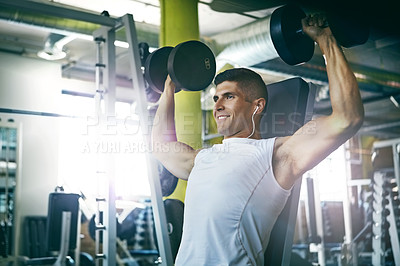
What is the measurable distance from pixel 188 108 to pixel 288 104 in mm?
1648

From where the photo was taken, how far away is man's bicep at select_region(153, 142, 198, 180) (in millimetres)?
1886

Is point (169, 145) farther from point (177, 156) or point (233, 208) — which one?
point (233, 208)

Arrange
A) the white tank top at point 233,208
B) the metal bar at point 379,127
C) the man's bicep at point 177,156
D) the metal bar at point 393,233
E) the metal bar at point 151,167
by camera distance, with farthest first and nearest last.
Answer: the metal bar at point 379,127, the metal bar at point 393,233, the metal bar at point 151,167, the man's bicep at point 177,156, the white tank top at point 233,208

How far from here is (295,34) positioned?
1.67m

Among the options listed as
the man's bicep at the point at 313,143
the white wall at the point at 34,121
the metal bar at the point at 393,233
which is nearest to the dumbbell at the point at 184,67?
the man's bicep at the point at 313,143

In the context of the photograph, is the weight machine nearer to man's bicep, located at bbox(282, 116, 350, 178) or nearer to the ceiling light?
man's bicep, located at bbox(282, 116, 350, 178)

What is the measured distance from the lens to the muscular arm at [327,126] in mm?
1378

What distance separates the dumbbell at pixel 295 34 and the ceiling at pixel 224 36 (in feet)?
6.23

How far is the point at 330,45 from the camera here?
1464 millimetres

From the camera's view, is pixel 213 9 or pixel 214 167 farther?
pixel 213 9

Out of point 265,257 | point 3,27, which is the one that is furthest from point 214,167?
point 3,27

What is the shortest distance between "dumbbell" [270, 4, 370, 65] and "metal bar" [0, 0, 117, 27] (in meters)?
1.02

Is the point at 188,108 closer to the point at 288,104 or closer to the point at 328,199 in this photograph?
the point at 288,104

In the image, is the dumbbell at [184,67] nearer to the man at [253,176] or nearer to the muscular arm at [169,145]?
the muscular arm at [169,145]
